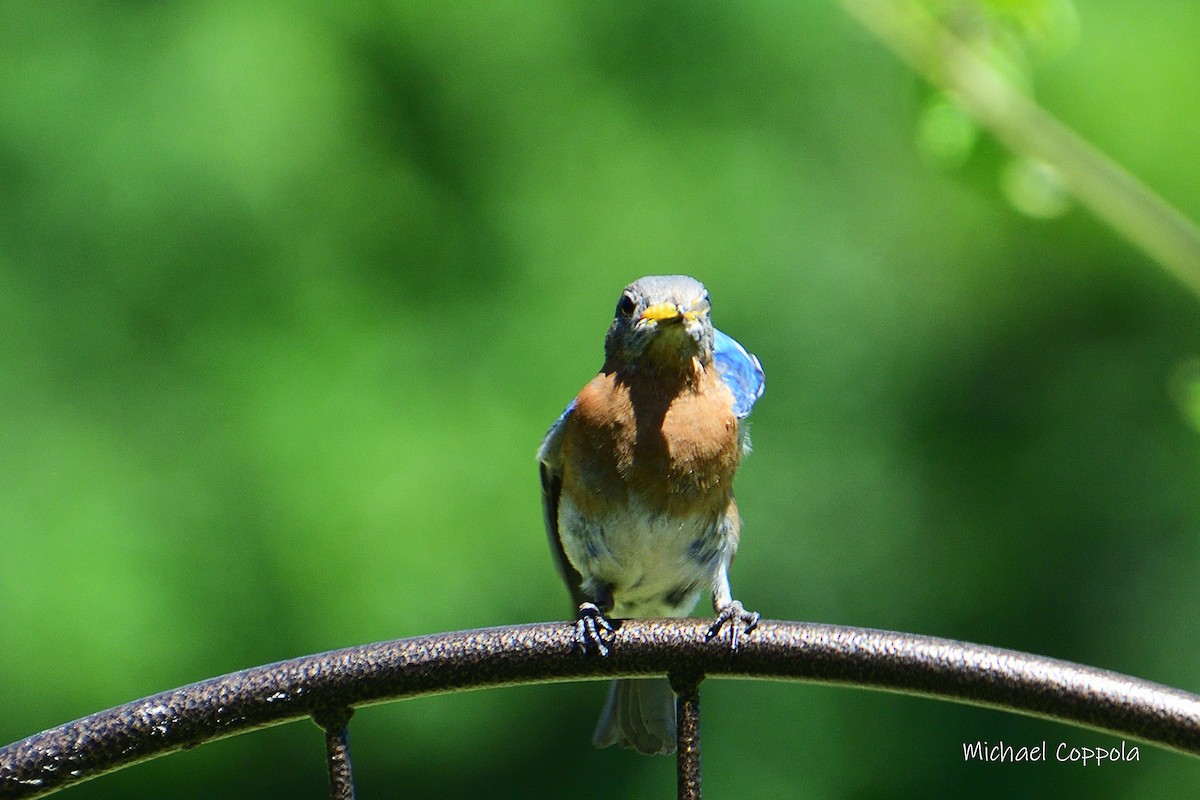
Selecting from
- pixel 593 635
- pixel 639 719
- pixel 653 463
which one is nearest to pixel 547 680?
pixel 593 635

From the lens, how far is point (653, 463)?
365cm

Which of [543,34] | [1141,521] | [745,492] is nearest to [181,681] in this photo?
[745,492]

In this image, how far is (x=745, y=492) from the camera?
6801 millimetres

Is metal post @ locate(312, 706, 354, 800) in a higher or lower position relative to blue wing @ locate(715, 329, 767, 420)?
lower

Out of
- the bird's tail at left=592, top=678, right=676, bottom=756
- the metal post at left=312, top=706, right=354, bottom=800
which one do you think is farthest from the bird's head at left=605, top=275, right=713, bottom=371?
the metal post at left=312, top=706, right=354, bottom=800

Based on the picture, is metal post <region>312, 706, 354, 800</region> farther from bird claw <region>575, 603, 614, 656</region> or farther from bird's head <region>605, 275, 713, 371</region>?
bird's head <region>605, 275, 713, 371</region>

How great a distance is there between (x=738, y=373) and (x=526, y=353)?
2478 millimetres

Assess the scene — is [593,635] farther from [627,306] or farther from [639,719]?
[627,306]

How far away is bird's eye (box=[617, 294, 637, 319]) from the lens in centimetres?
374

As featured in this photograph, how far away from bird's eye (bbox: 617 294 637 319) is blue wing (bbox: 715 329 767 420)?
10.8 inches

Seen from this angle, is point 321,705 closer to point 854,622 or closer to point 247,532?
point 247,532

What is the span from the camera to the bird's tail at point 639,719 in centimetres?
343

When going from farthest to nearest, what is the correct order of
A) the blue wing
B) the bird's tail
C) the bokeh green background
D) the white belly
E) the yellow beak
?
the bokeh green background → the blue wing → the white belly → the yellow beak → the bird's tail

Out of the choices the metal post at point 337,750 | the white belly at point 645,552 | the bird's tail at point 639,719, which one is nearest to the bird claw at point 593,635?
the metal post at point 337,750
